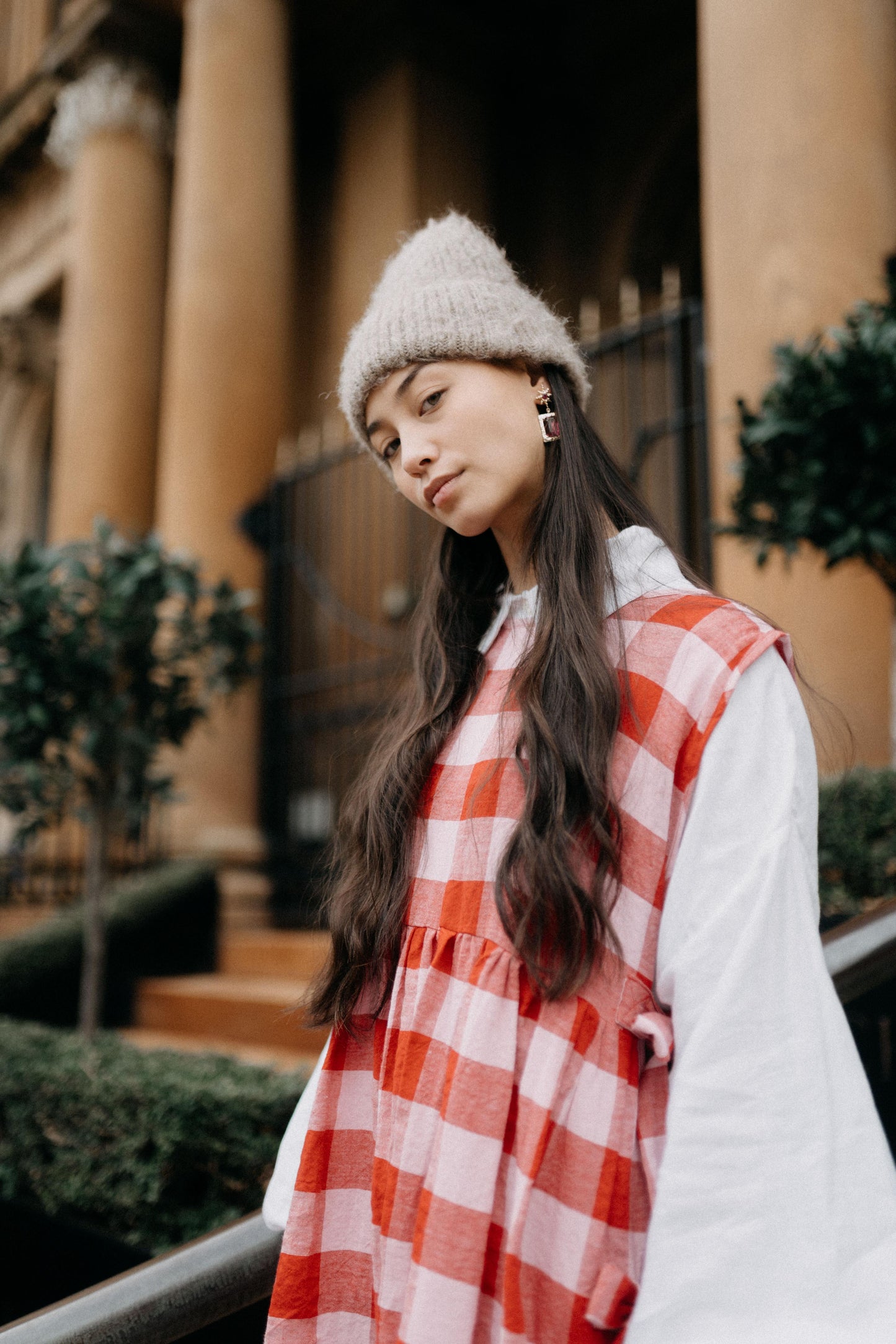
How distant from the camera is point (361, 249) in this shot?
8.66 meters

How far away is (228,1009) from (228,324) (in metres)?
4.78

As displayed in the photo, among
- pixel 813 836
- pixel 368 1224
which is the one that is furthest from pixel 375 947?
pixel 813 836

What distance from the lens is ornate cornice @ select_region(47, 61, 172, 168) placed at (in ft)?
30.2

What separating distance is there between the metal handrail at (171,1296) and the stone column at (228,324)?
224 inches

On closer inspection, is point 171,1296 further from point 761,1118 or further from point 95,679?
point 95,679

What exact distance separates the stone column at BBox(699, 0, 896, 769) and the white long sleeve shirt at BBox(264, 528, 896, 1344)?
10.1 ft

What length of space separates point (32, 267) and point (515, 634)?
1180 centimetres

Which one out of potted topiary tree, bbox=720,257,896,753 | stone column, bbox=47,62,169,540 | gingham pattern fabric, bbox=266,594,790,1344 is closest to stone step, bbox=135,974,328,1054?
potted topiary tree, bbox=720,257,896,753

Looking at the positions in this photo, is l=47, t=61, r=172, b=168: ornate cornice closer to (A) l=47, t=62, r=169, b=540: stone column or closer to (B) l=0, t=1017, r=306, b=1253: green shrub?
(A) l=47, t=62, r=169, b=540: stone column

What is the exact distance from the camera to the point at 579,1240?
1.05 meters

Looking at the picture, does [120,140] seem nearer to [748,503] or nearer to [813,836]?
[748,503]

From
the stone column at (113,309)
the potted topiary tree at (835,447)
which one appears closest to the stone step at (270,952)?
the potted topiary tree at (835,447)

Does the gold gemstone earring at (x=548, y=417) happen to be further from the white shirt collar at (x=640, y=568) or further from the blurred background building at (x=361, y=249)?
the blurred background building at (x=361, y=249)

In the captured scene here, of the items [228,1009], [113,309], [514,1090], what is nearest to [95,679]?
[228,1009]
